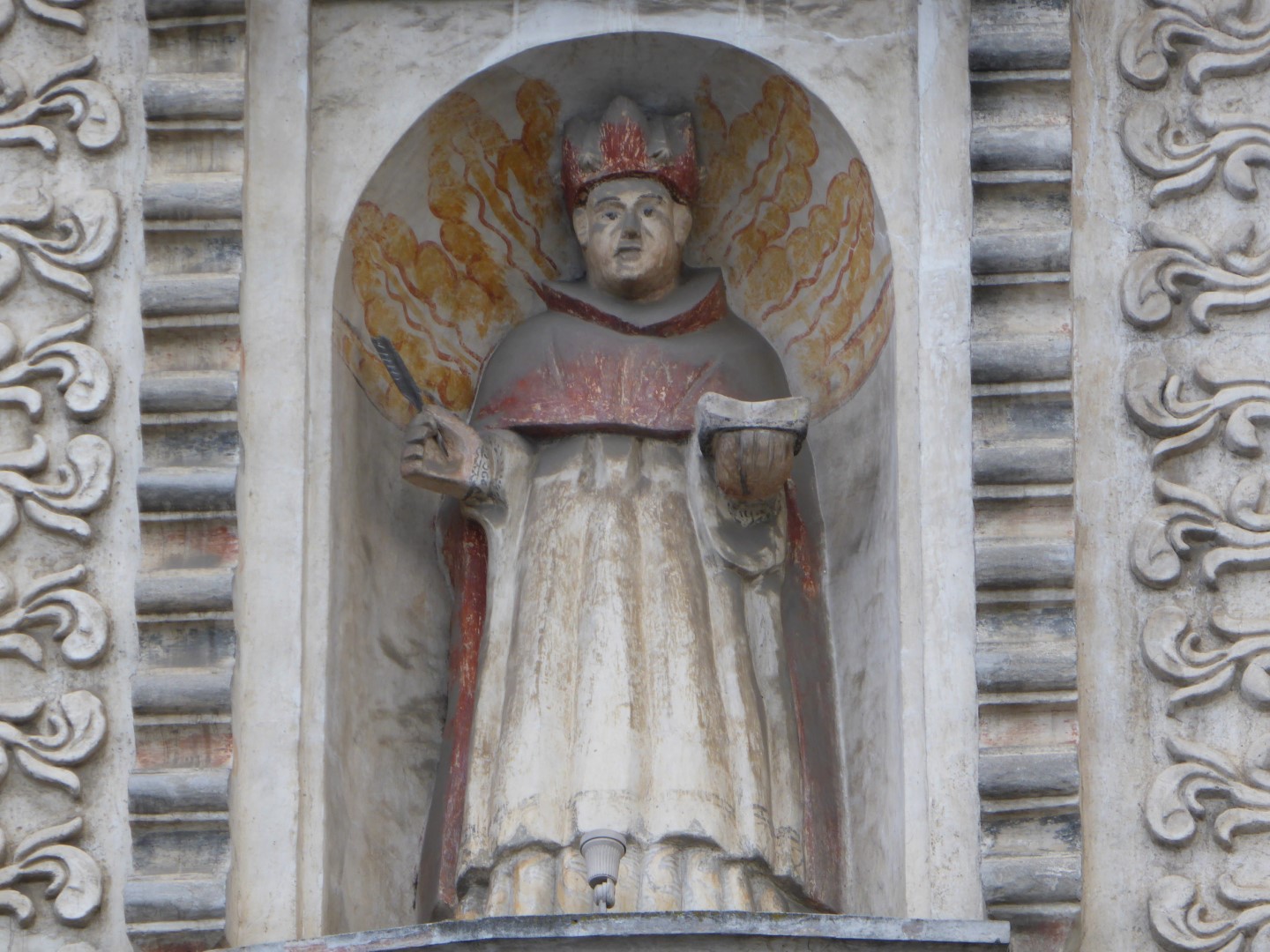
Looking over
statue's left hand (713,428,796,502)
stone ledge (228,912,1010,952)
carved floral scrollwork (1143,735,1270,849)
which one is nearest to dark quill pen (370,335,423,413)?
statue's left hand (713,428,796,502)

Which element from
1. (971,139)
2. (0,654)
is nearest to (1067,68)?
(971,139)

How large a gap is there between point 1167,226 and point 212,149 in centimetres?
184

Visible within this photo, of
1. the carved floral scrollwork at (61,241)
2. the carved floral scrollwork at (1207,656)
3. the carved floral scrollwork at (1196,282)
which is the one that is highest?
the carved floral scrollwork at (61,241)

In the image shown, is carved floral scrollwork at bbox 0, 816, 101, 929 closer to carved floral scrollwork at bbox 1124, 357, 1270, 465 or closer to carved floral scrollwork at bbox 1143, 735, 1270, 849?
carved floral scrollwork at bbox 1143, 735, 1270, 849

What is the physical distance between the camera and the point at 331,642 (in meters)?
6.50

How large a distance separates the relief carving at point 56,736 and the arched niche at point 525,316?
0.44 m

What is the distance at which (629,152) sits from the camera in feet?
22.8

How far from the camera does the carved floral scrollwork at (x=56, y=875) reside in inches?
243

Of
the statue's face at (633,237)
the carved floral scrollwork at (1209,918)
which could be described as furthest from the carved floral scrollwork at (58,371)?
the carved floral scrollwork at (1209,918)

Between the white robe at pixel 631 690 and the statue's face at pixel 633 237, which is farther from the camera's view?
the statue's face at pixel 633 237

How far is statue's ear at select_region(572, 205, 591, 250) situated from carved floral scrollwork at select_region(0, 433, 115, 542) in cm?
110

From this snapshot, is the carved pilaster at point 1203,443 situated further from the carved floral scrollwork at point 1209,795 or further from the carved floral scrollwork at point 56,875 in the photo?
the carved floral scrollwork at point 56,875

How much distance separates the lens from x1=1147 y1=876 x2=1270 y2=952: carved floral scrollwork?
237 inches

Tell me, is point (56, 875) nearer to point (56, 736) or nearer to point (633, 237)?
point (56, 736)
